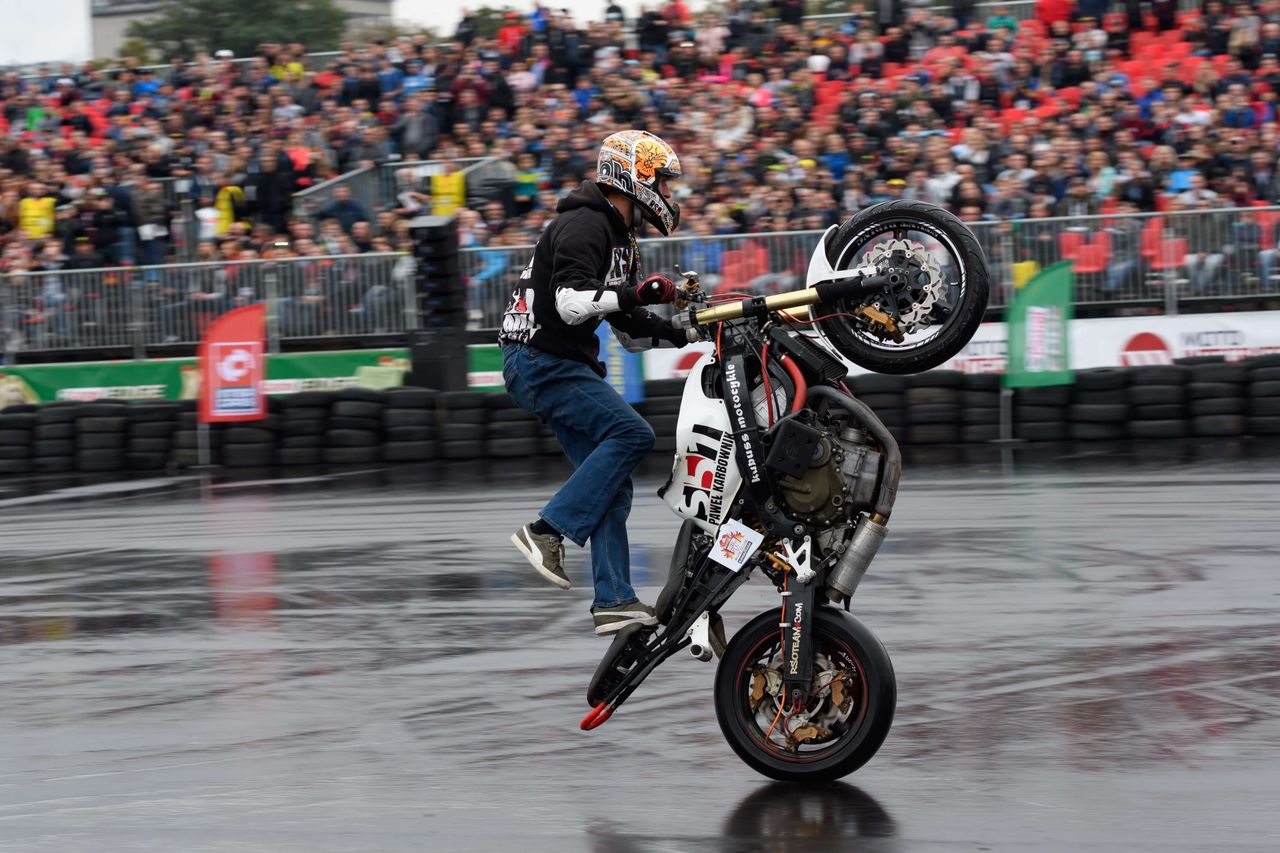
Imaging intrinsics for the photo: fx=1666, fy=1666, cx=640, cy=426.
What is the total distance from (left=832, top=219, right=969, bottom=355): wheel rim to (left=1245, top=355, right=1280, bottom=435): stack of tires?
978 cm

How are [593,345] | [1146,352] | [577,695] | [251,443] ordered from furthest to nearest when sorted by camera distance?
[251,443] → [1146,352] → [577,695] → [593,345]

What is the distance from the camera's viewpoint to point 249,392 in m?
15.8

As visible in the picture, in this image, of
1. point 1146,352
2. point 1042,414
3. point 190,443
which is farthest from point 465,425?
point 1146,352

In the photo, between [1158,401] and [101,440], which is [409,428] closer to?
→ [101,440]

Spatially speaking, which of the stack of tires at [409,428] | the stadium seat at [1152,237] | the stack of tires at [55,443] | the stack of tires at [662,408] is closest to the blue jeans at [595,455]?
the stack of tires at [662,408]

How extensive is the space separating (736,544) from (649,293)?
85 centimetres

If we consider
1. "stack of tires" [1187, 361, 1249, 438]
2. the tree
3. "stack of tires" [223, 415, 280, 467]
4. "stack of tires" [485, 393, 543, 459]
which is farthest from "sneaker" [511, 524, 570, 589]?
the tree

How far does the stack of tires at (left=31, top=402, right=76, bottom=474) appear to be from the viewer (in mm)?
15898

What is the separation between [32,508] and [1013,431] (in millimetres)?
8313

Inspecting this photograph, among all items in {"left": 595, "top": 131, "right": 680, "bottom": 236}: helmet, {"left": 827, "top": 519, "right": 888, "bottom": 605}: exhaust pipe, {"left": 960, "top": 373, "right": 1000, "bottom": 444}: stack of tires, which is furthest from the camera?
{"left": 960, "top": 373, "right": 1000, "bottom": 444}: stack of tires

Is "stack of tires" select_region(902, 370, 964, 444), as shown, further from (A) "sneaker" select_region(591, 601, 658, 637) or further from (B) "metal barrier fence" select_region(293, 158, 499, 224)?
(A) "sneaker" select_region(591, 601, 658, 637)

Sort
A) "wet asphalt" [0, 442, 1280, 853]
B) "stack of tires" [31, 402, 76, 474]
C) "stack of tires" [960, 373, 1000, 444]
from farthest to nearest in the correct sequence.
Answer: "stack of tires" [31, 402, 76, 474], "stack of tires" [960, 373, 1000, 444], "wet asphalt" [0, 442, 1280, 853]

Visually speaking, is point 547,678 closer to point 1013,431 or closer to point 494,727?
point 494,727

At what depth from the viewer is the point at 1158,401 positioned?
14.2m
